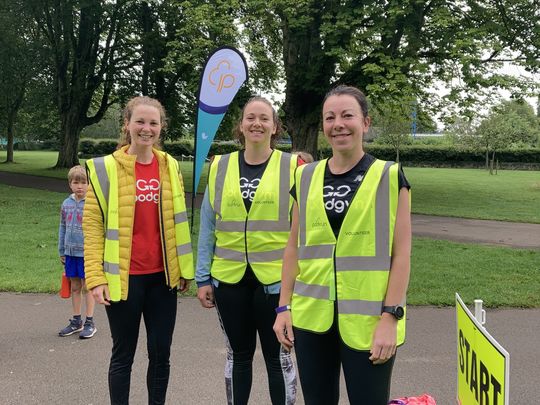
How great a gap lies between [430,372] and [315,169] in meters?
2.39

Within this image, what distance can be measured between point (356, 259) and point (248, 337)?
1.04 meters

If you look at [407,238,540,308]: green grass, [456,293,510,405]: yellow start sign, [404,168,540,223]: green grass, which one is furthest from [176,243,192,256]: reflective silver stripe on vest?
[404,168,540,223]: green grass

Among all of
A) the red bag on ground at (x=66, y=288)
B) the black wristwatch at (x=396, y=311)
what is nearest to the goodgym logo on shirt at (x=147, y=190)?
the black wristwatch at (x=396, y=311)

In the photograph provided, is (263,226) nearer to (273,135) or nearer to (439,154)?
(273,135)

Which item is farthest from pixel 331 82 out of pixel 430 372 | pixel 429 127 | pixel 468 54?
pixel 430 372

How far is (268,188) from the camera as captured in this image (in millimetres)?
2783

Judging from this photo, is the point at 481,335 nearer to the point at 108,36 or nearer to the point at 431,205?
the point at 431,205

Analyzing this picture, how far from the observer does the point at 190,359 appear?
4.14 metres

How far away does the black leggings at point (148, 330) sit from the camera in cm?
295

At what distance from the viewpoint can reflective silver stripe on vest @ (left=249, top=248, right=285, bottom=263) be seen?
2.79 meters

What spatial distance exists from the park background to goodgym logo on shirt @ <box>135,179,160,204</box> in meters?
0.96

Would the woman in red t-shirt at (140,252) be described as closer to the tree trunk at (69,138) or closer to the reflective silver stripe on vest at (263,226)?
the reflective silver stripe on vest at (263,226)

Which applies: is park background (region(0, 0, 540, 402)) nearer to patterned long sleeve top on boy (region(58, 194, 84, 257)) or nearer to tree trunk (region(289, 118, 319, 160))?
tree trunk (region(289, 118, 319, 160))

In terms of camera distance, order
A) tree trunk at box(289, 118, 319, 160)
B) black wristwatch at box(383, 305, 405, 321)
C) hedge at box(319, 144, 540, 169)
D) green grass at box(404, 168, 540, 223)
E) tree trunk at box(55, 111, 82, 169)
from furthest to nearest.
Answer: hedge at box(319, 144, 540, 169)
tree trunk at box(55, 111, 82, 169)
tree trunk at box(289, 118, 319, 160)
green grass at box(404, 168, 540, 223)
black wristwatch at box(383, 305, 405, 321)
